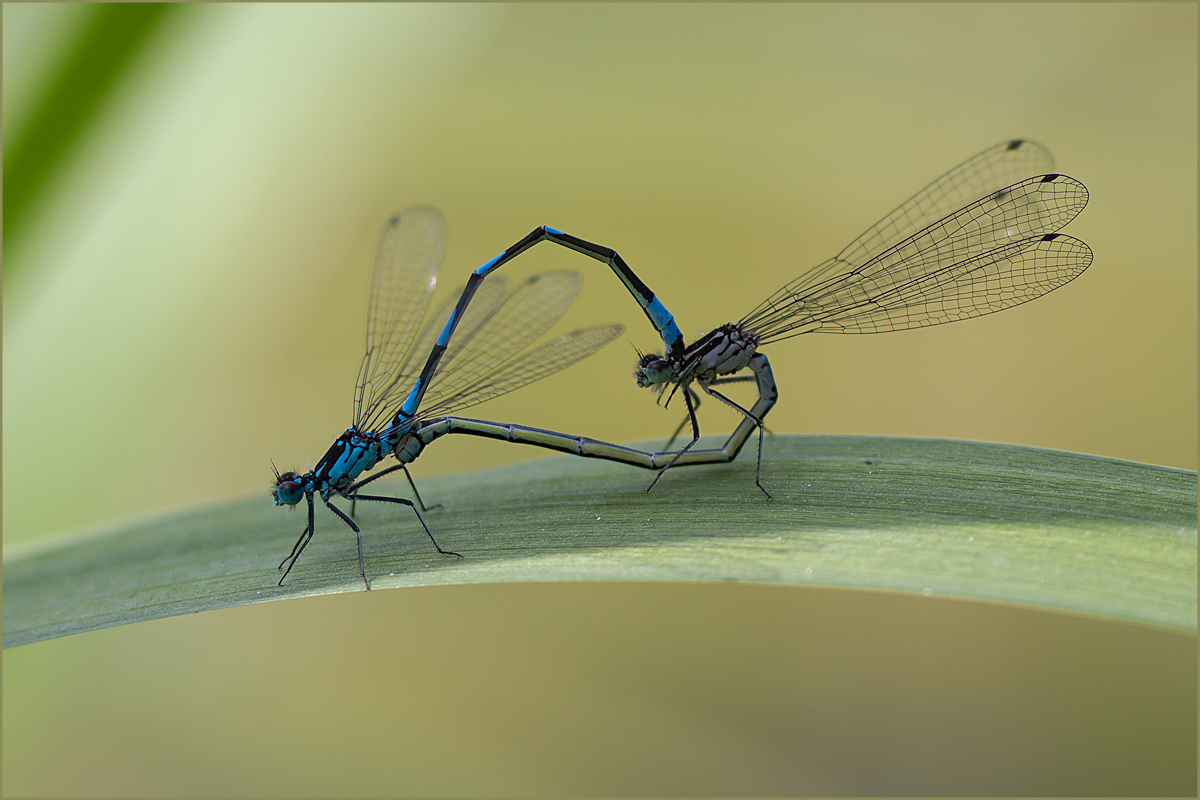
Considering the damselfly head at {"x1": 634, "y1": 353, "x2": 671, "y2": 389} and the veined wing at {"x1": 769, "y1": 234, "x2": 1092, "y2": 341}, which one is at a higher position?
the veined wing at {"x1": 769, "y1": 234, "x2": 1092, "y2": 341}

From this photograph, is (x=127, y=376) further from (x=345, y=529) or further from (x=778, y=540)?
(x=778, y=540)

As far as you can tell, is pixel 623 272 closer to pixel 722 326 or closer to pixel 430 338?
pixel 722 326

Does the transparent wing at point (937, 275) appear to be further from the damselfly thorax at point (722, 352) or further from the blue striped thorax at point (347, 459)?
the blue striped thorax at point (347, 459)

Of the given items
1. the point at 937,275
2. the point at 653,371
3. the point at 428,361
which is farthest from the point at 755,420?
the point at 428,361

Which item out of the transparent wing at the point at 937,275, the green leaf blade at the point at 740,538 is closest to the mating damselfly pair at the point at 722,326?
the transparent wing at the point at 937,275

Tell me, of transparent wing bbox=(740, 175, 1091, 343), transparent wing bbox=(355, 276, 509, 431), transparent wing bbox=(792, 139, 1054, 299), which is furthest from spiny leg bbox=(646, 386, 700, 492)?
transparent wing bbox=(355, 276, 509, 431)

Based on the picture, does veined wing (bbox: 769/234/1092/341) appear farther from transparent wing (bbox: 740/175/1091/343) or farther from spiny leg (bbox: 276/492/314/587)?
spiny leg (bbox: 276/492/314/587)
